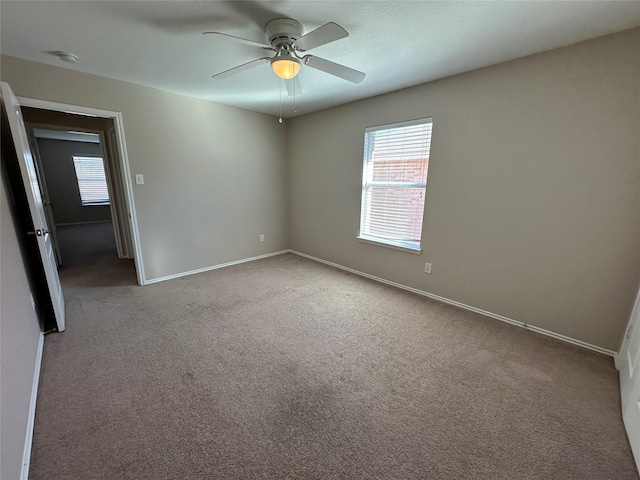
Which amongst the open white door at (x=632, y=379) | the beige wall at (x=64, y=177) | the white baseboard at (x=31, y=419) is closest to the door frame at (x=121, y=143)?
the white baseboard at (x=31, y=419)

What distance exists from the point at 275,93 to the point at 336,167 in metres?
1.26

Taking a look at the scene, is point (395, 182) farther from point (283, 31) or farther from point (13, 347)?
point (13, 347)

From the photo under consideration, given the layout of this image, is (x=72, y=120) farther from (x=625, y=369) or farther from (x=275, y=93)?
(x=625, y=369)

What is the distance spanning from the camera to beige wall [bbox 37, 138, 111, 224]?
696 cm

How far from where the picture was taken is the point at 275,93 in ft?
10.4

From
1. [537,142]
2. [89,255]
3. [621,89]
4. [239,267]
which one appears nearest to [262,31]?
[537,142]

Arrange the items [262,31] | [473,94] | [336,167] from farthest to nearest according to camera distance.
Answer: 1. [336,167]
2. [473,94]
3. [262,31]

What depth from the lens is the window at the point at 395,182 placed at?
2.97 meters

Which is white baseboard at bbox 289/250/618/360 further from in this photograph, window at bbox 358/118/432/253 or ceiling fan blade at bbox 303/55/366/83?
ceiling fan blade at bbox 303/55/366/83

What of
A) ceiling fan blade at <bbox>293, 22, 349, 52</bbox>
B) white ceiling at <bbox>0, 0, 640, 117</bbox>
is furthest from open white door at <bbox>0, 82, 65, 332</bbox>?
ceiling fan blade at <bbox>293, 22, 349, 52</bbox>

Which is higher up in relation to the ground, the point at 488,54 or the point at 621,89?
the point at 488,54

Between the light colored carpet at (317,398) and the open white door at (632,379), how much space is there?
0.06 m

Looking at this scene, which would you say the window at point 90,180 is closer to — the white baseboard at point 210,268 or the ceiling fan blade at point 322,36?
the white baseboard at point 210,268

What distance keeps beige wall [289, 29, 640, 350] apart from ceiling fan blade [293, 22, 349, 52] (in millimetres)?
1677
